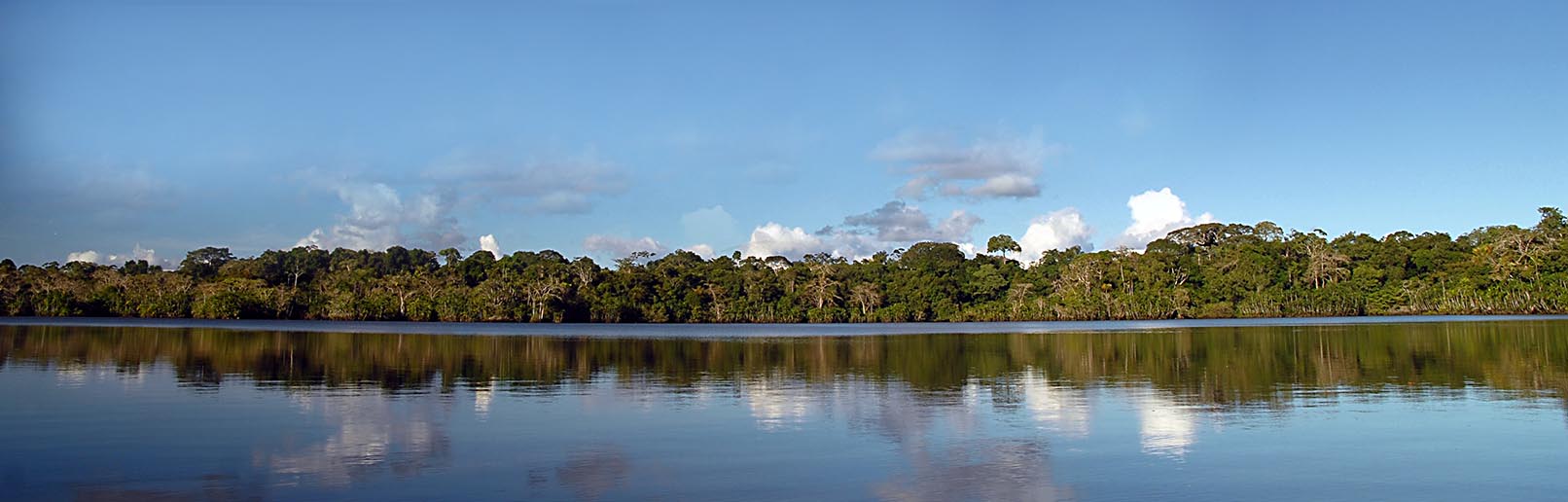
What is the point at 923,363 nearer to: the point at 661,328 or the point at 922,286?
the point at 661,328

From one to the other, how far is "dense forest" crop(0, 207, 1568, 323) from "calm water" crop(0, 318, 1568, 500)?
219 ft

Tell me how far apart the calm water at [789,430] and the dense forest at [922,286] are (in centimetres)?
6675

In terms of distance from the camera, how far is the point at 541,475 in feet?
33.0

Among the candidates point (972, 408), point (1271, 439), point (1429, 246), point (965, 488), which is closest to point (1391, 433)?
point (1271, 439)

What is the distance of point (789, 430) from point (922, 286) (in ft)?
301

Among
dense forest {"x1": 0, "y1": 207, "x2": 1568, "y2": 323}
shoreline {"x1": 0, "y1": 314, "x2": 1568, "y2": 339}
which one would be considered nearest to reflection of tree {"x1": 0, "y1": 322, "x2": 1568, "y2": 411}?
shoreline {"x1": 0, "y1": 314, "x2": 1568, "y2": 339}

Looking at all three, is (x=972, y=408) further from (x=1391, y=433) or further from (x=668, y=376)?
(x=668, y=376)

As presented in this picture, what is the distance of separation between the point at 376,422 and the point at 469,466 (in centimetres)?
395

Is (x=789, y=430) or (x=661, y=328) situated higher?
(x=661, y=328)

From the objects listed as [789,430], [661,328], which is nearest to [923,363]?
[789,430]

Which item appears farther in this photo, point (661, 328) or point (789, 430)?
point (661, 328)

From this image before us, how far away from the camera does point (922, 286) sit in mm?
104125

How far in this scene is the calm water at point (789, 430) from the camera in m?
9.60

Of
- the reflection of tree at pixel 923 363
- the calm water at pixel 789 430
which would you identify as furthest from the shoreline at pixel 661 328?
the calm water at pixel 789 430
